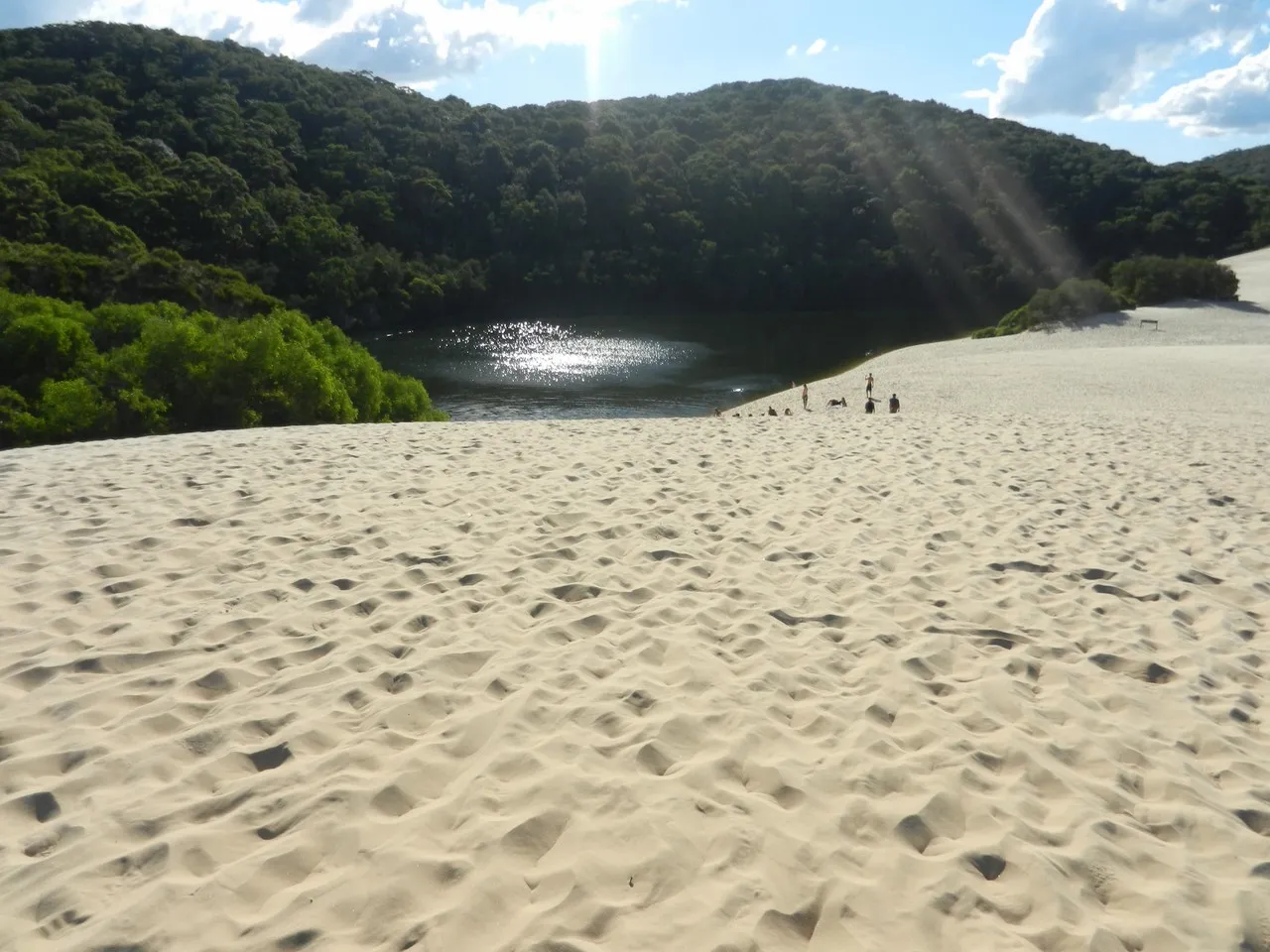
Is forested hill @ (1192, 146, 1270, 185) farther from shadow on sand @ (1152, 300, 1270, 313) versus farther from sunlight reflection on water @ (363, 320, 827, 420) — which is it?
sunlight reflection on water @ (363, 320, 827, 420)

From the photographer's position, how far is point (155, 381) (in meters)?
16.8

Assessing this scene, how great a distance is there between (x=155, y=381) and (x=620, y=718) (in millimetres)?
16828

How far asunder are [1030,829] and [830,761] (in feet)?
2.49

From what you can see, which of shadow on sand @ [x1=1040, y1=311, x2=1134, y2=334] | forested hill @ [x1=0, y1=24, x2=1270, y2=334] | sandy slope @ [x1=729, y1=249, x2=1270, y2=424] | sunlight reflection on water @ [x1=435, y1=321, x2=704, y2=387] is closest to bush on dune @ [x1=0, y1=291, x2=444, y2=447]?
sandy slope @ [x1=729, y1=249, x2=1270, y2=424]

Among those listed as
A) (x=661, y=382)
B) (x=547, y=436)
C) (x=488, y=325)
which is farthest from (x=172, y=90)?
(x=547, y=436)

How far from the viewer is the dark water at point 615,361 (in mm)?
40750

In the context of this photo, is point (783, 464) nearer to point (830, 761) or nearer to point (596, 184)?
point (830, 761)

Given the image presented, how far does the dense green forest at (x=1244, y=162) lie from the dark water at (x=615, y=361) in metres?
101

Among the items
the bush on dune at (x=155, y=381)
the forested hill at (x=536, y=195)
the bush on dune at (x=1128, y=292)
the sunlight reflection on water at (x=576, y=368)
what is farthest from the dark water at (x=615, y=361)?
the bush on dune at (x=155, y=381)

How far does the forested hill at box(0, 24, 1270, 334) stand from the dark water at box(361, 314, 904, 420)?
9.15 m

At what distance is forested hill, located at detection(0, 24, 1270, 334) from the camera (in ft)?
211

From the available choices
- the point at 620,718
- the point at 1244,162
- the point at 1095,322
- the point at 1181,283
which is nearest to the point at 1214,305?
the point at 1181,283

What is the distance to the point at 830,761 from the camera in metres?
3.34

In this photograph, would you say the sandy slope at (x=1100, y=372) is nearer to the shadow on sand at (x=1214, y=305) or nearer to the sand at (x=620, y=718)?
the shadow on sand at (x=1214, y=305)
